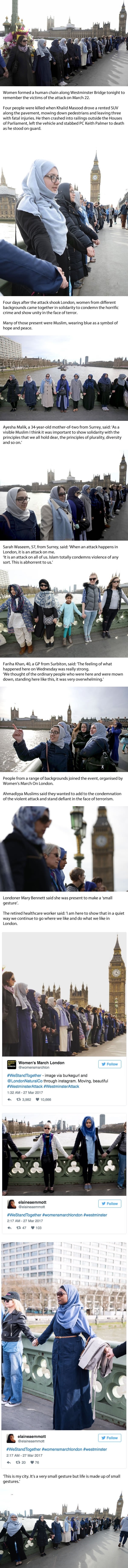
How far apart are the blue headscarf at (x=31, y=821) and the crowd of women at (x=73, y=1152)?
293 centimetres

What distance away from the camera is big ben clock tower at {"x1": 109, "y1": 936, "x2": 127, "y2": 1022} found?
40.2ft

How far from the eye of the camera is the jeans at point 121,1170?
1221cm

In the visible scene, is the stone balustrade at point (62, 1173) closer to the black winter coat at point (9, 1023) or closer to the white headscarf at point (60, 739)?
the black winter coat at point (9, 1023)

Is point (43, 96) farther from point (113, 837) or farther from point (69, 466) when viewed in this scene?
point (113, 837)

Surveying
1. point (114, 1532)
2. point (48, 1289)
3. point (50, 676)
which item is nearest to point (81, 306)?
point (50, 676)

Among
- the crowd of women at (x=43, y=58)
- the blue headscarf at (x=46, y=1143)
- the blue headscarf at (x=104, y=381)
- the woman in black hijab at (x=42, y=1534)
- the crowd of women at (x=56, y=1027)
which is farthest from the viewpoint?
the blue headscarf at (x=104, y=381)

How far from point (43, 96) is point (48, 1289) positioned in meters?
12.6

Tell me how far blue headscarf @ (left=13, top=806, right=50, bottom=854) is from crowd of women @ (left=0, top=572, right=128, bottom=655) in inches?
68.0

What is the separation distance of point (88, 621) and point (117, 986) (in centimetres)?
392

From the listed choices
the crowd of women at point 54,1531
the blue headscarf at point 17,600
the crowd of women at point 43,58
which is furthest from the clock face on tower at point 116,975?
the crowd of women at point 43,58

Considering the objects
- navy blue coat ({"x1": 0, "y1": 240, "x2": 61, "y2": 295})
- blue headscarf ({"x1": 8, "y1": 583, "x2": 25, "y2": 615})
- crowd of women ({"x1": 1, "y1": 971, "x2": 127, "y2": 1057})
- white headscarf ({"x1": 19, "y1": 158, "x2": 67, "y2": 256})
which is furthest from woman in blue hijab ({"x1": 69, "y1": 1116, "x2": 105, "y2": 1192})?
white headscarf ({"x1": 19, "y1": 158, "x2": 67, "y2": 256})

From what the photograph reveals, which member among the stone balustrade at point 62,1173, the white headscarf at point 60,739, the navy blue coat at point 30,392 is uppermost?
the navy blue coat at point 30,392

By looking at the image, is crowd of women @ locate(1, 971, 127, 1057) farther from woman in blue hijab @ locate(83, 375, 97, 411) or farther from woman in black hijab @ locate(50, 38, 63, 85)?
woman in black hijab @ locate(50, 38, 63, 85)

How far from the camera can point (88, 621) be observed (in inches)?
501
